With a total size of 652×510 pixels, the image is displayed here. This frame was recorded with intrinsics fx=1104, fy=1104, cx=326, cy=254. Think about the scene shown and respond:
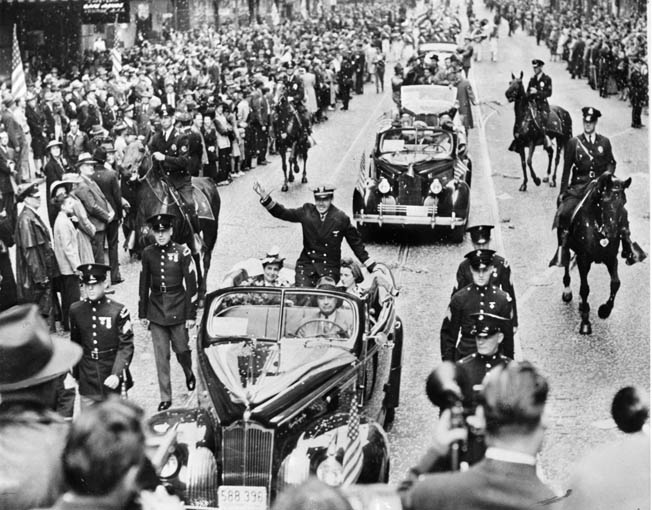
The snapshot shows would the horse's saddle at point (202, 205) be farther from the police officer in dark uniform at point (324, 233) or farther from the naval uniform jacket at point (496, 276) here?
the naval uniform jacket at point (496, 276)

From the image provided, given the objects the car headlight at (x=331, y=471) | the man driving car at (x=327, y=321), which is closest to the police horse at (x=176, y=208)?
the man driving car at (x=327, y=321)

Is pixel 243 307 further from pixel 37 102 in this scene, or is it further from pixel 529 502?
pixel 37 102

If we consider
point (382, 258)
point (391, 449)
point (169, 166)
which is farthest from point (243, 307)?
point (382, 258)

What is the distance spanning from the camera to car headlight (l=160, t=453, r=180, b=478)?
7469 millimetres

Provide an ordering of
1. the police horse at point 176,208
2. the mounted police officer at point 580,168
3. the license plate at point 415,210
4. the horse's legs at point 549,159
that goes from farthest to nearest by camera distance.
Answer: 1. the horse's legs at point 549,159
2. the license plate at point 415,210
3. the police horse at point 176,208
4. the mounted police officer at point 580,168

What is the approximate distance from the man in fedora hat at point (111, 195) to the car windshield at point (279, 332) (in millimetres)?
5450

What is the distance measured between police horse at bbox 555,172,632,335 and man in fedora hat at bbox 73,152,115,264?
5755mm

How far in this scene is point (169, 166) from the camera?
45.1 ft

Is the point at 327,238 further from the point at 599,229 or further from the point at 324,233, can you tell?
the point at 599,229

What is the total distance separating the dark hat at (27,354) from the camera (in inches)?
202

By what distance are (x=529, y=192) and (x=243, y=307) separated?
39.2 feet

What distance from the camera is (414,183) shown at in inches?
667

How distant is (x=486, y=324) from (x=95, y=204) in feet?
23.6

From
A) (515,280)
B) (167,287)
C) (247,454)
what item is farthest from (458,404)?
(515,280)
